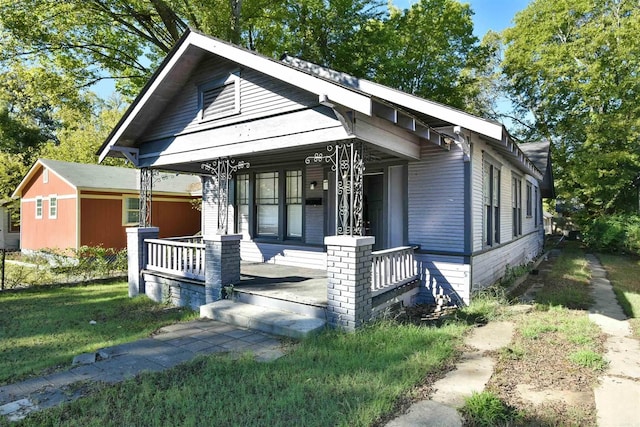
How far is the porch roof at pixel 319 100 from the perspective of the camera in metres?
5.27

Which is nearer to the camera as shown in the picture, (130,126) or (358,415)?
(358,415)

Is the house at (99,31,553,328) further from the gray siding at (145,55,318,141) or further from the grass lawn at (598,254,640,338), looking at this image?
the grass lawn at (598,254,640,338)

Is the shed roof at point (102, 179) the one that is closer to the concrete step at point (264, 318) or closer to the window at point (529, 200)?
the concrete step at point (264, 318)

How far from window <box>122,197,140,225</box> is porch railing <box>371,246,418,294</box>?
1422cm

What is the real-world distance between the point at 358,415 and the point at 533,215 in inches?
637

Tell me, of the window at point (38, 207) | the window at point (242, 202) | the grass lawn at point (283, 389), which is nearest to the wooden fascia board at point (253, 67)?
the grass lawn at point (283, 389)

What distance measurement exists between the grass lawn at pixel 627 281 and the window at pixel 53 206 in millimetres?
19986

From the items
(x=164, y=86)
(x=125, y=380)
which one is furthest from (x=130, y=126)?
(x=125, y=380)

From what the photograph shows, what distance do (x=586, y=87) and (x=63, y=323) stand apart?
2345 centimetres

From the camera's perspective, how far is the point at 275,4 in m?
16.3

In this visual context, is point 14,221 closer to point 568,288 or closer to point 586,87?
point 568,288

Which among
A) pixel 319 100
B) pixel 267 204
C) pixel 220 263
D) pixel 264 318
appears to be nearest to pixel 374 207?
pixel 267 204

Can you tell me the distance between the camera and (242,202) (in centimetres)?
1055

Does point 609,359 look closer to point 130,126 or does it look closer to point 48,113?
point 130,126
